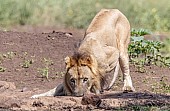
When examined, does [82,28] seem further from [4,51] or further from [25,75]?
[25,75]

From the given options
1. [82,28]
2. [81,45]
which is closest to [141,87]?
[81,45]

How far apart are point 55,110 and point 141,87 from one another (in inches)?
154

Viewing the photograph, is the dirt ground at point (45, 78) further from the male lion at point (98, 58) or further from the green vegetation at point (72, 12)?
the green vegetation at point (72, 12)

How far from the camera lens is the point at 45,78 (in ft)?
42.5

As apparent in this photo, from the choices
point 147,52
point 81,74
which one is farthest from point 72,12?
point 81,74

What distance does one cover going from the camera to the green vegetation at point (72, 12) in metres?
20.0

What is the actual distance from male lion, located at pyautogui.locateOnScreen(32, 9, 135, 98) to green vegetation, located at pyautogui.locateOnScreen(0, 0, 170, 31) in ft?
26.6

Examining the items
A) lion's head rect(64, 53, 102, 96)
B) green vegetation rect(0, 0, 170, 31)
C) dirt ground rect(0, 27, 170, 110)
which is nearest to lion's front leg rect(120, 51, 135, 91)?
dirt ground rect(0, 27, 170, 110)

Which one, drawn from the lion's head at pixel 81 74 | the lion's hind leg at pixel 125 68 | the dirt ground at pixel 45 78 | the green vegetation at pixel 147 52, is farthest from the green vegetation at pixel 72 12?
the lion's head at pixel 81 74

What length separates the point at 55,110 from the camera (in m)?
8.73

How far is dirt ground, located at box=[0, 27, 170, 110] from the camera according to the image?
9266 millimetres

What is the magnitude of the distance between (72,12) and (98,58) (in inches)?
399

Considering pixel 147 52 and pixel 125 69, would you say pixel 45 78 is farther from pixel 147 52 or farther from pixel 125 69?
pixel 147 52

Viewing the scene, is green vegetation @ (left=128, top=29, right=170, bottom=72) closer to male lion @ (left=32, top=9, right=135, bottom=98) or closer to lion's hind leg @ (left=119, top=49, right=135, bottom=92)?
lion's hind leg @ (left=119, top=49, right=135, bottom=92)
